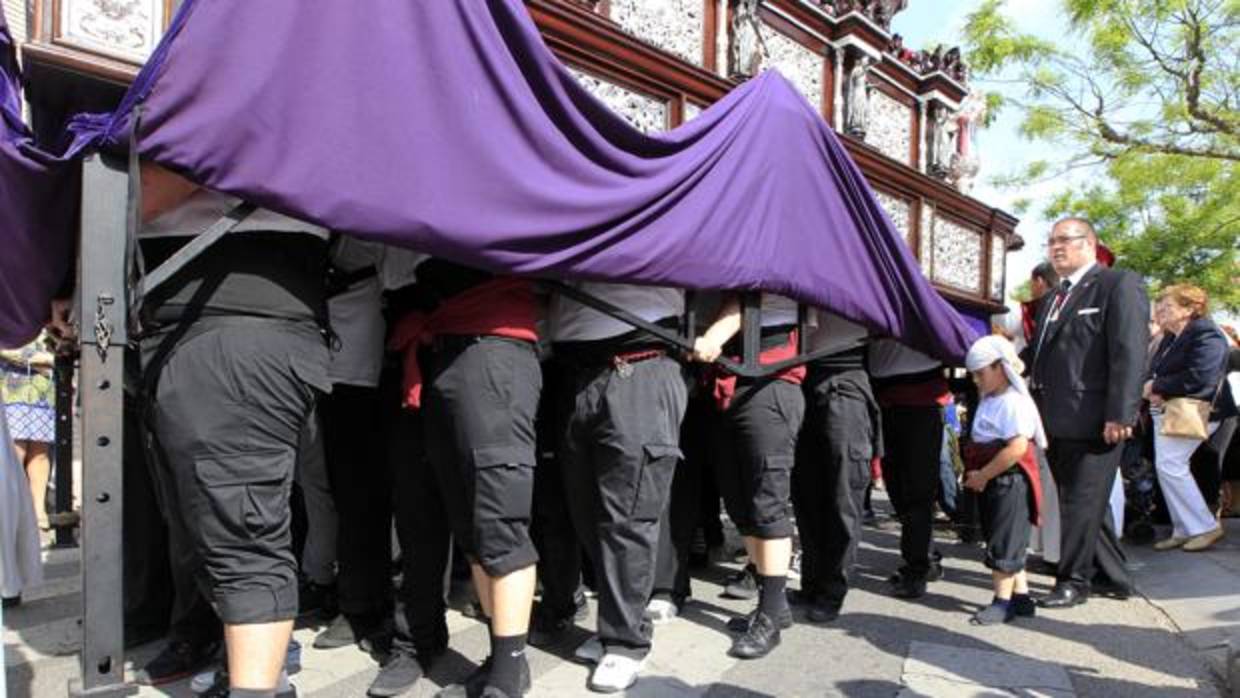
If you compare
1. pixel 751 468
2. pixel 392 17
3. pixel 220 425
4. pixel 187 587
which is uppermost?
pixel 392 17

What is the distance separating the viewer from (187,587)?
2.80 meters

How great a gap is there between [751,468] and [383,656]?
4.93ft

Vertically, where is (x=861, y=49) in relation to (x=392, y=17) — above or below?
above

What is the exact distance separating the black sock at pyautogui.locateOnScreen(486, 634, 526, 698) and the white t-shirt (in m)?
2.48

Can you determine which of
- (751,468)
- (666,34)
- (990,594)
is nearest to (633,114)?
(666,34)

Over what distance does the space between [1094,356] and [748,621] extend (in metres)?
2.17

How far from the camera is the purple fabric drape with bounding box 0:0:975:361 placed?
2.03m

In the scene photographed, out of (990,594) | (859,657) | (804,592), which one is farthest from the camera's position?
(990,594)

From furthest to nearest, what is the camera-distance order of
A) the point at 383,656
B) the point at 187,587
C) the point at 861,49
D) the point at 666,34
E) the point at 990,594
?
1. the point at 861,49
2. the point at 666,34
3. the point at 990,594
4. the point at 383,656
5. the point at 187,587

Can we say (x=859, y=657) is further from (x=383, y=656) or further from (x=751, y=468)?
(x=383, y=656)

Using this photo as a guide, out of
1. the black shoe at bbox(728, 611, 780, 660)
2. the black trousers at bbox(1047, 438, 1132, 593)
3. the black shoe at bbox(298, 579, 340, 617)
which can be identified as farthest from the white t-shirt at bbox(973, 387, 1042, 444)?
the black shoe at bbox(298, 579, 340, 617)

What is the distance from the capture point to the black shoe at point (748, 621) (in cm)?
336

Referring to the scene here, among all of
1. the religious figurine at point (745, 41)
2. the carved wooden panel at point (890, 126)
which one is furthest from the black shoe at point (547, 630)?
the carved wooden panel at point (890, 126)

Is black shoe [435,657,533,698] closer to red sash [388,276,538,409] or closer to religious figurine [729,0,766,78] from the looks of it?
red sash [388,276,538,409]
